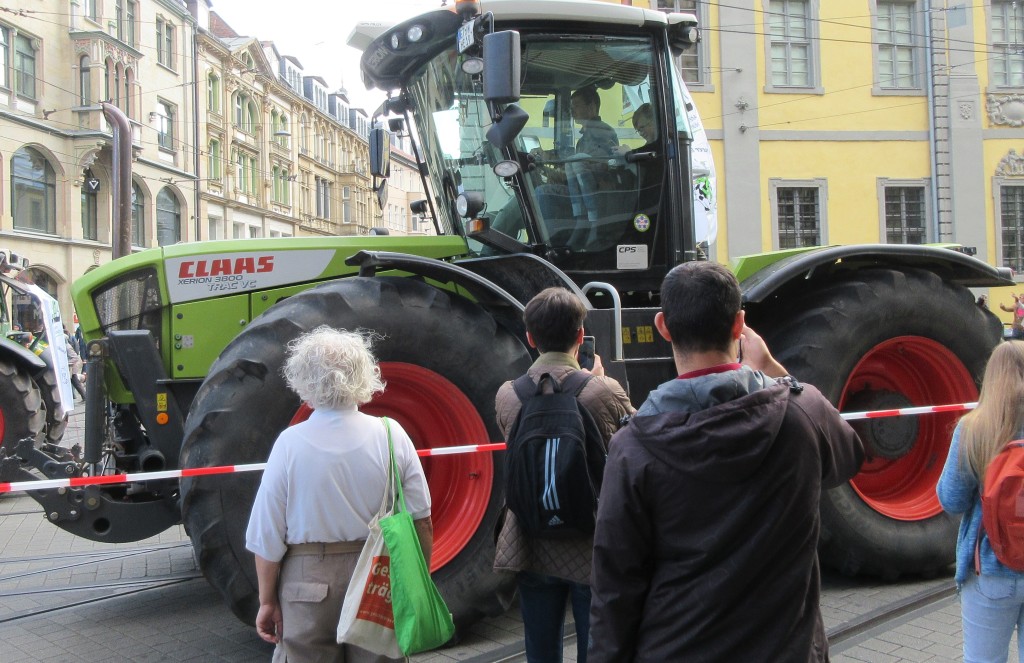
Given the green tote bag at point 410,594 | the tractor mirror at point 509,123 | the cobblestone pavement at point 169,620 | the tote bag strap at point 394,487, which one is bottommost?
the cobblestone pavement at point 169,620

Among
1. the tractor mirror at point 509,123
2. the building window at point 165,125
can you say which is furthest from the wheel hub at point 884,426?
the building window at point 165,125

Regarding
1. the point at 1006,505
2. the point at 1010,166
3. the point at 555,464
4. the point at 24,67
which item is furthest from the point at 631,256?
the point at 24,67

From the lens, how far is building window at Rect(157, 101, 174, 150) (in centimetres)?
3644

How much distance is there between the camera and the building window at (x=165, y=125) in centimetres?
3644

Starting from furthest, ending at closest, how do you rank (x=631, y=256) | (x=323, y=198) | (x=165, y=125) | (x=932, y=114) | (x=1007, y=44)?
(x=323, y=198)
(x=165, y=125)
(x=1007, y=44)
(x=932, y=114)
(x=631, y=256)

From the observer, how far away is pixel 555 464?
2.94 metres

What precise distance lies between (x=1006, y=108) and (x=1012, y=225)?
2721 millimetres

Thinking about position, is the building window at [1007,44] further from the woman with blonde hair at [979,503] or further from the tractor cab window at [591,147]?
the woman with blonde hair at [979,503]

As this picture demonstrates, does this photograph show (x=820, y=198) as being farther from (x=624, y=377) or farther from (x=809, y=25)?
(x=624, y=377)

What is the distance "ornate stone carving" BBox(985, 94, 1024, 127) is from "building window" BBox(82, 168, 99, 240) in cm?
2739

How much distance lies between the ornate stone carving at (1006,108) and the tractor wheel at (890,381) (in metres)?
18.6

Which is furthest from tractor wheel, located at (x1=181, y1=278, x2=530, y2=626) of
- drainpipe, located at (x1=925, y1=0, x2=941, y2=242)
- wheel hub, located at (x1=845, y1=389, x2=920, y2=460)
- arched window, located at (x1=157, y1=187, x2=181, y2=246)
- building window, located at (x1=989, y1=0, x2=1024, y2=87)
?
arched window, located at (x1=157, y1=187, x2=181, y2=246)

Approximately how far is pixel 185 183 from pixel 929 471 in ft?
120

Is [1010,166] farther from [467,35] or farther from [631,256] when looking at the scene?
[467,35]
